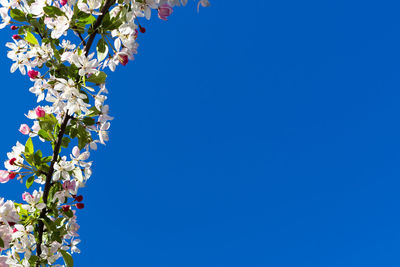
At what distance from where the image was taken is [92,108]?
2.44 metres

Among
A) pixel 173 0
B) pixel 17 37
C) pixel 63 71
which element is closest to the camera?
pixel 173 0

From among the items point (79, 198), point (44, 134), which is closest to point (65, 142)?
point (44, 134)

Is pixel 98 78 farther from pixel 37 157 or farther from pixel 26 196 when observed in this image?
pixel 26 196

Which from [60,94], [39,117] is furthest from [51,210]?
[60,94]

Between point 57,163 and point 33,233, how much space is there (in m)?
0.51

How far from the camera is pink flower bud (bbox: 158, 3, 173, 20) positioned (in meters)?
2.25

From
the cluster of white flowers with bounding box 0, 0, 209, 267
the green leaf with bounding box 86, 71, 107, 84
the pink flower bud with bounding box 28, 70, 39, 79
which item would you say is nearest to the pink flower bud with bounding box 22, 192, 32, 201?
the cluster of white flowers with bounding box 0, 0, 209, 267

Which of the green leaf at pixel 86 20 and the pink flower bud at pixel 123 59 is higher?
the green leaf at pixel 86 20

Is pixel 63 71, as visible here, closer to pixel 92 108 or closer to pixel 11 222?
pixel 92 108

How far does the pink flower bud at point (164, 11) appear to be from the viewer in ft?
7.39

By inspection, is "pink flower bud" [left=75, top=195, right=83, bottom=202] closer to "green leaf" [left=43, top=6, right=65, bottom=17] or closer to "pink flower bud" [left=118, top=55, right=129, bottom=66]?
"pink flower bud" [left=118, top=55, right=129, bottom=66]

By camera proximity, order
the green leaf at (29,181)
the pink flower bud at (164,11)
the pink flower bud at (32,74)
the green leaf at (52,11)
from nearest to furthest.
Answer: the green leaf at (52,11), the pink flower bud at (164,11), the pink flower bud at (32,74), the green leaf at (29,181)

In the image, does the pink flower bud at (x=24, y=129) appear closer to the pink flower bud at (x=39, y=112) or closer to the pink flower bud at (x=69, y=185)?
the pink flower bud at (x=39, y=112)

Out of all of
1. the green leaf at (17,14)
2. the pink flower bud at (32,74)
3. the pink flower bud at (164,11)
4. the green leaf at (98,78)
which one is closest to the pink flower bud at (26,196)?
the pink flower bud at (32,74)
